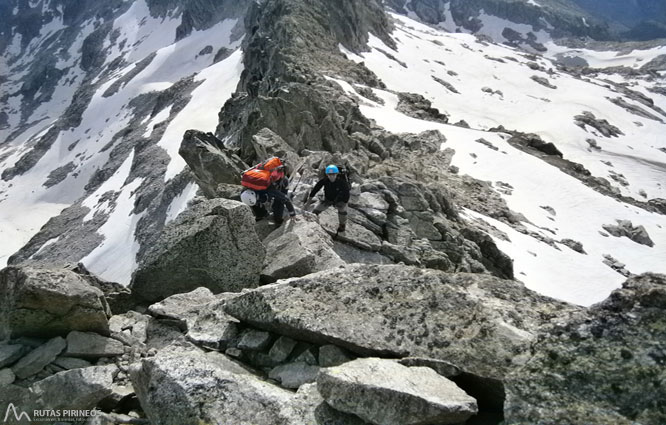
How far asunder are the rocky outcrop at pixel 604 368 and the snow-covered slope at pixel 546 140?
1647 centimetres

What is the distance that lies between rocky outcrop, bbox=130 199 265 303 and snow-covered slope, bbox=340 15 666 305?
47.8 feet

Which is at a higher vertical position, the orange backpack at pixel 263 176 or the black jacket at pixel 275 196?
the orange backpack at pixel 263 176

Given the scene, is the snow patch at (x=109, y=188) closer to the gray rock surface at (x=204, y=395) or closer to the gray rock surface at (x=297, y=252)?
the gray rock surface at (x=297, y=252)

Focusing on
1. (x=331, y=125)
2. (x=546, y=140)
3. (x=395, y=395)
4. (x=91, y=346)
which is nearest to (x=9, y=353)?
(x=91, y=346)

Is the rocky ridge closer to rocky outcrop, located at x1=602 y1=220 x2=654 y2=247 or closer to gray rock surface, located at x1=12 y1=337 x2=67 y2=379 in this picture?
gray rock surface, located at x1=12 y1=337 x2=67 y2=379

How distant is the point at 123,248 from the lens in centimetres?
3192

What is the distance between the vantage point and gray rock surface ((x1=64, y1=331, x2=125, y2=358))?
23.6 feet

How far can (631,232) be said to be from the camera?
28.9 metres

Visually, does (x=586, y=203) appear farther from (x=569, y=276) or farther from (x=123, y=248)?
(x=123, y=248)

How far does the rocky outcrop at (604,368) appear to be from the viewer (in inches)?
156

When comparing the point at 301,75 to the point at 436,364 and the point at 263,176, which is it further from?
the point at 436,364

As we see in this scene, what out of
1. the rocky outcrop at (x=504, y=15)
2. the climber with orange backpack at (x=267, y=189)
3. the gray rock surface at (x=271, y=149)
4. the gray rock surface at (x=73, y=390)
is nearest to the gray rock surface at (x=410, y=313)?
the gray rock surface at (x=73, y=390)

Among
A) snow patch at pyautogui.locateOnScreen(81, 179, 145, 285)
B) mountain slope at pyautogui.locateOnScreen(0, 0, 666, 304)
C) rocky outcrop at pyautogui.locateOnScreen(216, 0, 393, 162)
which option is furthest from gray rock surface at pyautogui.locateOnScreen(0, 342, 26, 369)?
snow patch at pyautogui.locateOnScreen(81, 179, 145, 285)

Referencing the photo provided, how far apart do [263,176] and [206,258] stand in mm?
3764
